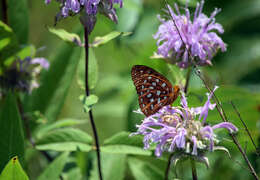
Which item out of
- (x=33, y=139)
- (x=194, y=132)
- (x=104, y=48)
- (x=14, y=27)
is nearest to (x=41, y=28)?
(x=104, y=48)

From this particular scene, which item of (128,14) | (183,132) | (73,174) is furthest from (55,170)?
(128,14)

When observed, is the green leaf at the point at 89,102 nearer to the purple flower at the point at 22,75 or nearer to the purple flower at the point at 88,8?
the purple flower at the point at 88,8

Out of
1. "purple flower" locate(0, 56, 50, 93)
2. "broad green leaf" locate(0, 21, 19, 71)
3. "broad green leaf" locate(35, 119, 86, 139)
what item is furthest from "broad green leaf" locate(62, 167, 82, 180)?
"broad green leaf" locate(0, 21, 19, 71)

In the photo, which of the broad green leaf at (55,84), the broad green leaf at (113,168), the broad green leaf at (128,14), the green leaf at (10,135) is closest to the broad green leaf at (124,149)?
the broad green leaf at (113,168)

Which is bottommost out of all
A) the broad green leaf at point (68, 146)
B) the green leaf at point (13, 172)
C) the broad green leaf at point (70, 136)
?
the green leaf at point (13, 172)

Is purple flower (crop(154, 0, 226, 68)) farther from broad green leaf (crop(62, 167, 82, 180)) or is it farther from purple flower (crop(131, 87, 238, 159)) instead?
broad green leaf (crop(62, 167, 82, 180))
